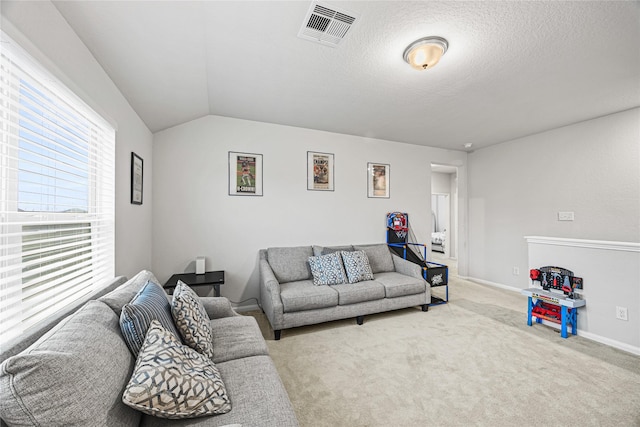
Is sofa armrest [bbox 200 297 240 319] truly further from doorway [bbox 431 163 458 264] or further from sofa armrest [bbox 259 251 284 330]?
doorway [bbox 431 163 458 264]

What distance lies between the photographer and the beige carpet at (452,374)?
5.46 feet

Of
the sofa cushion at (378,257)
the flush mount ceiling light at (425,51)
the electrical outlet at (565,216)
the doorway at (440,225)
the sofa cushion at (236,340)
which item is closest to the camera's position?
the sofa cushion at (236,340)

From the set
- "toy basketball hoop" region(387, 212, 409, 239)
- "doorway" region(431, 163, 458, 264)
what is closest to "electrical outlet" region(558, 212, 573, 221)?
"toy basketball hoop" region(387, 212, 409, 239)

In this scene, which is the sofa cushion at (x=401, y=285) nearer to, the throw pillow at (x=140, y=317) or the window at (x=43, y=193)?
the throw pillow at (x=140, y=317)

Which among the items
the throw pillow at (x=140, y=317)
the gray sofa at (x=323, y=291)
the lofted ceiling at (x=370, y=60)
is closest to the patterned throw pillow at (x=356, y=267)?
the gray sofa at (x=323, y=291)

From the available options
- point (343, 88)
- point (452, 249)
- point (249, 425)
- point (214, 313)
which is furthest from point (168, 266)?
point (452, 249)

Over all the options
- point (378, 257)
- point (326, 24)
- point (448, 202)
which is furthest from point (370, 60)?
point (448, 202)

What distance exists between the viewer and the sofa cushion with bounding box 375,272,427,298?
3.11 metres

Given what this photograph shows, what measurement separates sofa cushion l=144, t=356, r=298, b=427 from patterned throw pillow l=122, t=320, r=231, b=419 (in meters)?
0.05

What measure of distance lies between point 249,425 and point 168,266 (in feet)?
8.60

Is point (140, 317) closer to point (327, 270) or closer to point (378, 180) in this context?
point (327, 270)

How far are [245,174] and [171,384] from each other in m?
2.76

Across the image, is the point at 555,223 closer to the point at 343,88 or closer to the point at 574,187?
the point at 574,187

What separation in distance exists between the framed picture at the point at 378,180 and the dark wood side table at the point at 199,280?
2.54 metres
